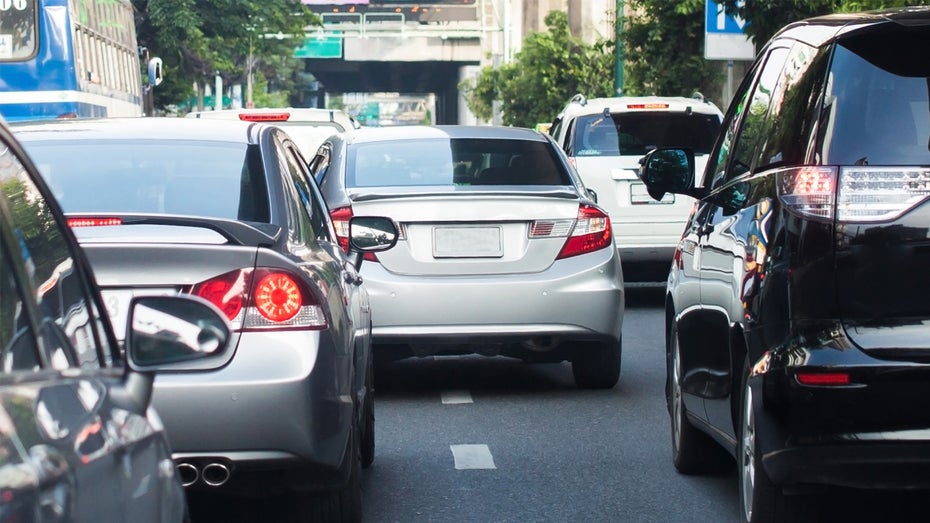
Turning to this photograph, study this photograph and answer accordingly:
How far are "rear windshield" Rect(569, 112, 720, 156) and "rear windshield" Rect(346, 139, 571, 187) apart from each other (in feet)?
15.5

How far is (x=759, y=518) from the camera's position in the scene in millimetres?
A: 5117

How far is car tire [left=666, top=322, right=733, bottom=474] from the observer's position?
700cm

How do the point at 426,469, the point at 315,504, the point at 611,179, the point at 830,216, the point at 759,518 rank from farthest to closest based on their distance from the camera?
the point at 611,179 → the point at 426,469 → the point at 315,504 → the point at 759,518 → the point at 830,216

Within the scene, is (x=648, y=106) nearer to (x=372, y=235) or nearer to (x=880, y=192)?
(x=372, y=235)

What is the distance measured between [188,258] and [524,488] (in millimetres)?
2383

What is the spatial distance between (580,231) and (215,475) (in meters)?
4.58

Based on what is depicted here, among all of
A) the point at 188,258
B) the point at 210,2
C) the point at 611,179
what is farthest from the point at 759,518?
the point at 210,2

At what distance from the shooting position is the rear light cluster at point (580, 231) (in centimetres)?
930

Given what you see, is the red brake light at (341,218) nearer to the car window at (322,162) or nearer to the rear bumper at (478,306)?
the rear bumper at (478,306)

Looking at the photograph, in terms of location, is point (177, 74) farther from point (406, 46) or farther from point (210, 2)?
point (406, 46)

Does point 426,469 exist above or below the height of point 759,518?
below

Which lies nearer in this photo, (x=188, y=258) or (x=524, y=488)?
(x=188, y=258)

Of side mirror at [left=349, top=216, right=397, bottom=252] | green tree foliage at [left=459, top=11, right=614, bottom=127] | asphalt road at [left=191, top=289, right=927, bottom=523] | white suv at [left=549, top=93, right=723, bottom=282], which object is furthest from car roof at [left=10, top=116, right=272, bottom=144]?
green tree foliage at [left=459, top=11, right=614, bottom=127]

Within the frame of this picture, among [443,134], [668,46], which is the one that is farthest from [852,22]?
[668,46]
